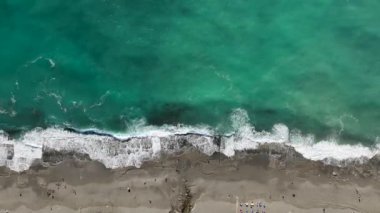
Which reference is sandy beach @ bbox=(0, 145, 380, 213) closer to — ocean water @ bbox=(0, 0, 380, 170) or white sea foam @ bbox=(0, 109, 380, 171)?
white sea foam @ bbox=(0, 109, 380, 171)

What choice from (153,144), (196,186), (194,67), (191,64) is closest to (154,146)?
(153,144)

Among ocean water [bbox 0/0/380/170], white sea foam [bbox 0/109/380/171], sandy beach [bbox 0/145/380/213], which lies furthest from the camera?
ocean water [bbox 0/0/380/170]

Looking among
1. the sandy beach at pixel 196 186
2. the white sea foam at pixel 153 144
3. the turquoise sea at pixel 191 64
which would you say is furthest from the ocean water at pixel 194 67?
the sandy beach at pixel 196 186

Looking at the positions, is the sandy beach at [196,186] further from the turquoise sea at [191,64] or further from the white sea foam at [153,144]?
the turquoise sea at [191,64]

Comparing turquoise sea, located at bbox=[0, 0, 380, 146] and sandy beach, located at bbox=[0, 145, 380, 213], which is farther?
turquoise sea, located at bbox=[0, 0, 380, 146]

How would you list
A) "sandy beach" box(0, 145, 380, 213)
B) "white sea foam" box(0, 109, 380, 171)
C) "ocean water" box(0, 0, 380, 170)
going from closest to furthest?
"sandy beach" box(0, 145, 380, 213)
"white sea foam" box(0, 109, 380, 171)
"ocean water" box(0, 0, 380, 170)

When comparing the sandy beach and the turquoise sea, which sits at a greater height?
the turquoise sea

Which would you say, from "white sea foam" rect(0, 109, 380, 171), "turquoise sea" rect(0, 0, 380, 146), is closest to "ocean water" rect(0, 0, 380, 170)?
"turquoise sea" rect(0, 0, 380, 146)

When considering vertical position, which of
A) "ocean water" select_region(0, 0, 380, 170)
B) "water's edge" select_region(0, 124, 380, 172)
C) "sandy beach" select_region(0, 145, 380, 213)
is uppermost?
"ocean water" select_region(0, 0, 380, 170)
